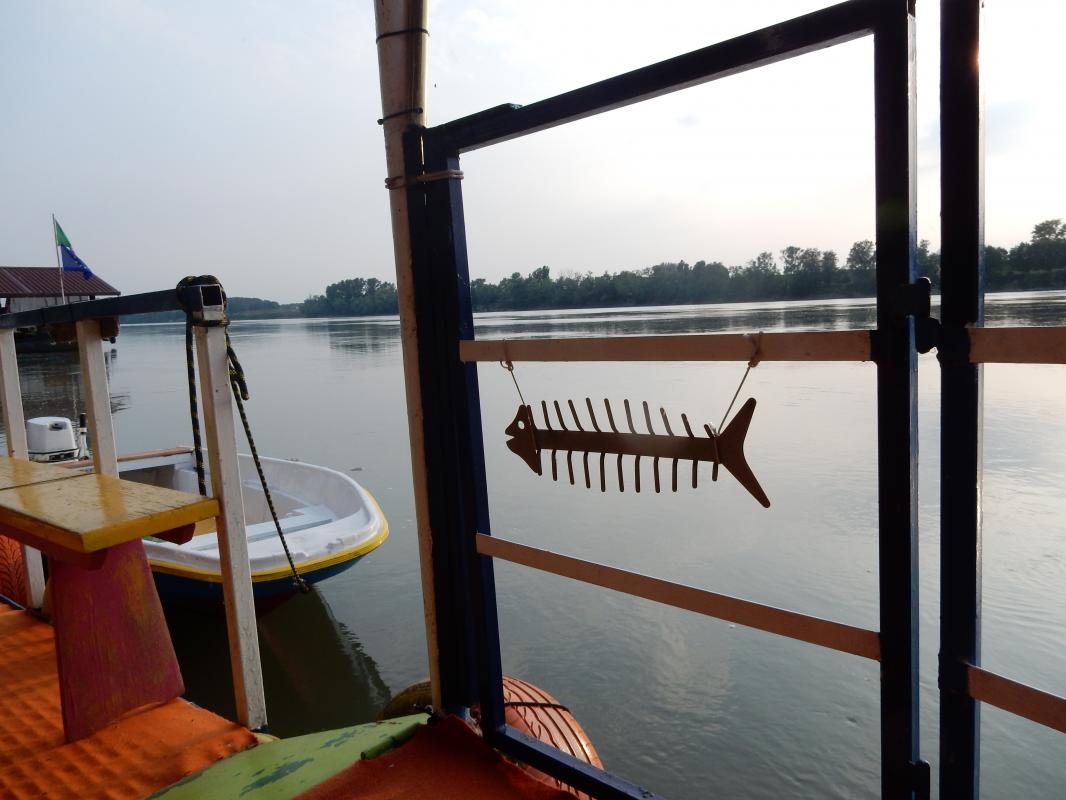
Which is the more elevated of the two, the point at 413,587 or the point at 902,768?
the point at 902,768

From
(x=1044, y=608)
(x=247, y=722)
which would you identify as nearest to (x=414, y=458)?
(x=247, y=722)

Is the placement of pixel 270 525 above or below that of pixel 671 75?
below

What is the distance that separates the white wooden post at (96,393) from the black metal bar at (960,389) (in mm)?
2263

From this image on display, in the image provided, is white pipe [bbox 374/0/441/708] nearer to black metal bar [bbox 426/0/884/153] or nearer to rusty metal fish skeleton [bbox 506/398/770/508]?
black metal bar [bbox 426/0/884/153]

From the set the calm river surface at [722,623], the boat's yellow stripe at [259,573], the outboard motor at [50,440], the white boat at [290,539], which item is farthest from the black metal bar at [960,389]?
the outboard motor at [50,440]

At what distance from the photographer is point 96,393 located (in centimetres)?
239

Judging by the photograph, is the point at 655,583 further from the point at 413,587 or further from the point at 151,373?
the point at 151,373

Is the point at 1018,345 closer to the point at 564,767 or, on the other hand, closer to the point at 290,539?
the point at 564,767

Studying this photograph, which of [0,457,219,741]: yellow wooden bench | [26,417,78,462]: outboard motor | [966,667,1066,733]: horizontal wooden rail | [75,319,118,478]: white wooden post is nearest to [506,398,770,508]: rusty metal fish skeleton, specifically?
[966,667,1066,733]: horizontal wooden rail

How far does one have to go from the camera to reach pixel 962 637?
1140mm

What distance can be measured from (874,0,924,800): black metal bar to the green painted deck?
1.16m

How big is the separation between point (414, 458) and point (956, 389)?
48.3 inches

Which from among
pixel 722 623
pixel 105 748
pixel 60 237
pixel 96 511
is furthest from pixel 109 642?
pixel 60 237

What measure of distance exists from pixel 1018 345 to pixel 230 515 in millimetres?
1790
